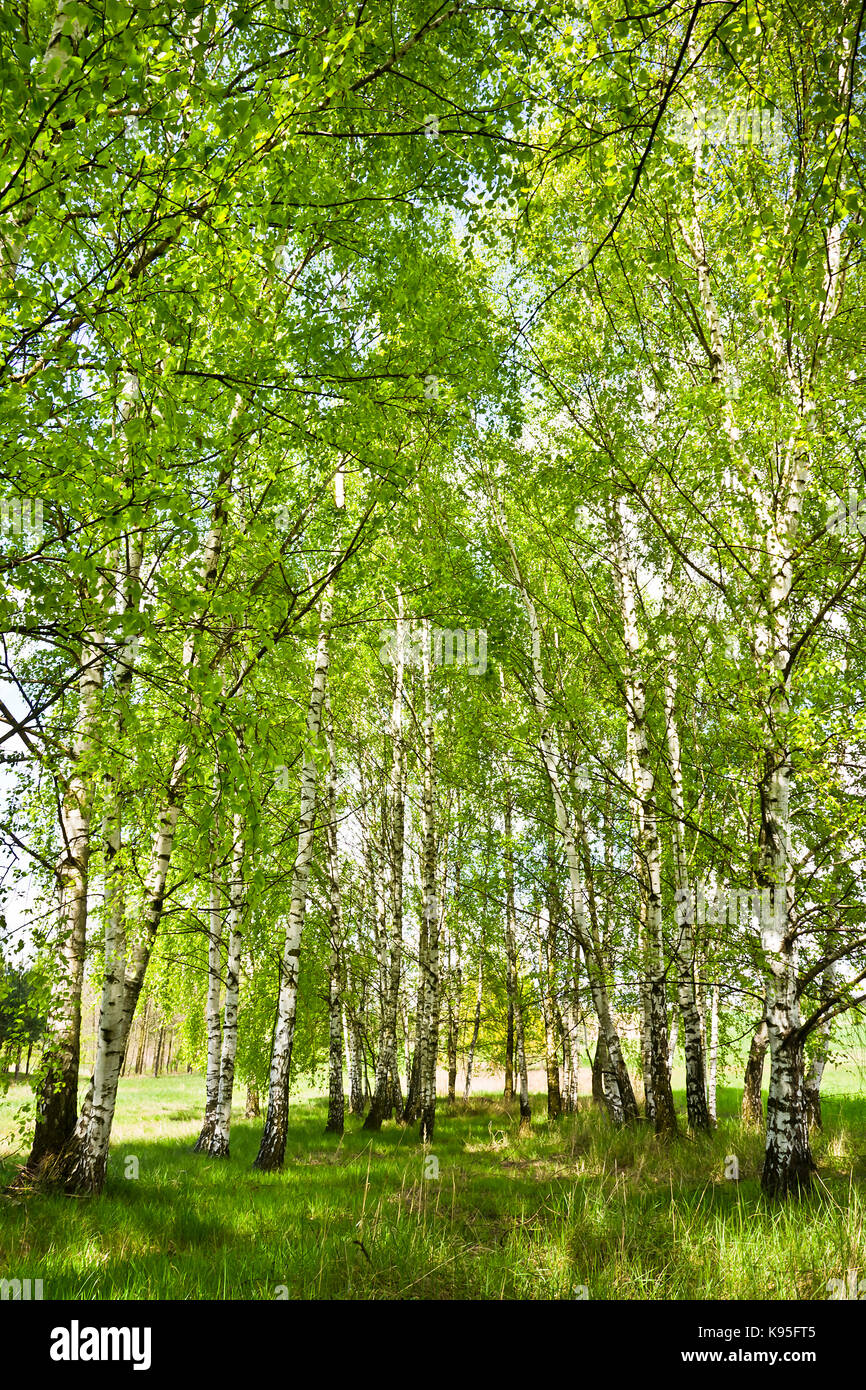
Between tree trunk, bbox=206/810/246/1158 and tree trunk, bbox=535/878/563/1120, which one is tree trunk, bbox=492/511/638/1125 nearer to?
tree trunk, bbox=535/878/563/1120

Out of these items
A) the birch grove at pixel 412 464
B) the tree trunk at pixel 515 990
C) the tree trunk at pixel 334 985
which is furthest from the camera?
the tree trunk at pixel 515 990

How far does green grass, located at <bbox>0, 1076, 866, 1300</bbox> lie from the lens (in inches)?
160

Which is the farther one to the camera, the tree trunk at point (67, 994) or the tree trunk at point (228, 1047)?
the tree trunk at point (228, 1047)

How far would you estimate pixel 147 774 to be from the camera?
5289mm

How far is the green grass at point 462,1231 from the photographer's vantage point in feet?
13.3

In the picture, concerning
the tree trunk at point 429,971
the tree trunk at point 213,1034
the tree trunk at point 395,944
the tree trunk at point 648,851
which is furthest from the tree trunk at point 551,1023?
the tree trunk at point 213,1034

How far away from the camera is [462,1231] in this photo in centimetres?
539

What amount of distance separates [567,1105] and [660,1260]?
1328 cm

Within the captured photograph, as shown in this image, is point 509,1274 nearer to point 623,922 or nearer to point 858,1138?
point 858,1138

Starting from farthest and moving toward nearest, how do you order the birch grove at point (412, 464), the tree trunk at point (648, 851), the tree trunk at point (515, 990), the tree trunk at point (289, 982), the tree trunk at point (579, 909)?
the tree trunk at point (515, 990)
the tree trunk at point (579, 909)
the tree trunk at point (648, 851)
the tree trunk at point (289, 982)
the birch grove at point (412, 464)

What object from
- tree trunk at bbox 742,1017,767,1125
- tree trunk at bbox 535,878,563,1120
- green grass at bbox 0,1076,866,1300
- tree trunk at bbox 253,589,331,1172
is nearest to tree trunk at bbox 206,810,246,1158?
tree trunk at bbox 253,589,331,1172

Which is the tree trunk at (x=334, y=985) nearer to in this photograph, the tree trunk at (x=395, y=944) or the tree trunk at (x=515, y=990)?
the tree trunk at (x=395, y=944)

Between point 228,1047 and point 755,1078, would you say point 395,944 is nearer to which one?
point 228,1047
